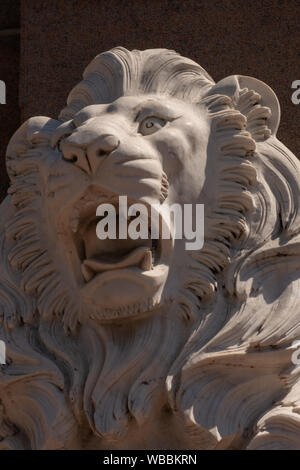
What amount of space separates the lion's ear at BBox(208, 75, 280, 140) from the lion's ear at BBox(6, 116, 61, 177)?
477 millimetres

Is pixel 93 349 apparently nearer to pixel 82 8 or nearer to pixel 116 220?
pixel 116 220

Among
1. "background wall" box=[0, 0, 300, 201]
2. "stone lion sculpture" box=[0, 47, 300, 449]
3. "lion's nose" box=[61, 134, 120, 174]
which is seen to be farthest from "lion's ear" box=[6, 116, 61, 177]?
"background wall" box=[0, 0, 300, 201]

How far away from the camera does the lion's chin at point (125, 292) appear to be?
12.4 ft

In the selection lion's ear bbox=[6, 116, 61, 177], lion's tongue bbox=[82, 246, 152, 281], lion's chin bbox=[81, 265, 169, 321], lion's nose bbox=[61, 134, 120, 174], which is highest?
lion's nose bbox=[61, 134, 120, 174]

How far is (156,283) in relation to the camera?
12.5 ft

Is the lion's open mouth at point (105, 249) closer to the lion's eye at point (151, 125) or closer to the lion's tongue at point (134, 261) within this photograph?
the lion's tongue at point (134, 261)

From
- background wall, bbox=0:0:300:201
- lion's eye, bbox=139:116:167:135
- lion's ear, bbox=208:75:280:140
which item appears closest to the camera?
lion's eye, bbox=139:116:167:135

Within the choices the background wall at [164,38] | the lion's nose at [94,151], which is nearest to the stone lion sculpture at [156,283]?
the lion's nose at [94,151]

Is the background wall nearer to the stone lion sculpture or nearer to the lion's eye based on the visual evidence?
the stone lion sculpture

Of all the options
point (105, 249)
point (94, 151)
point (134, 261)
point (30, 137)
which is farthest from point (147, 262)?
point (30, 137)

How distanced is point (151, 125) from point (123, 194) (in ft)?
0.85

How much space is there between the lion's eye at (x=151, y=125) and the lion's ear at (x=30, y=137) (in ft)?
1.03

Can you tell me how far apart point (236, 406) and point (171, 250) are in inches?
17.9

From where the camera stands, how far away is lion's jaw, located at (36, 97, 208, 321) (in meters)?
3.79
